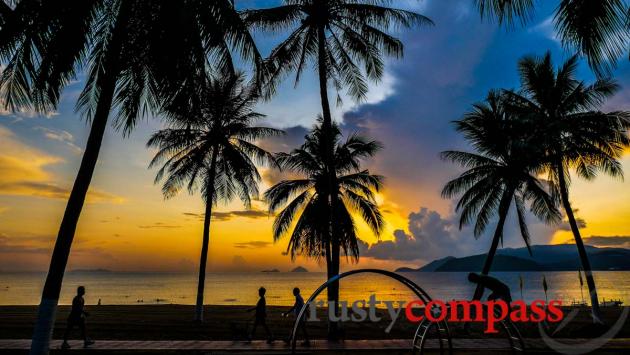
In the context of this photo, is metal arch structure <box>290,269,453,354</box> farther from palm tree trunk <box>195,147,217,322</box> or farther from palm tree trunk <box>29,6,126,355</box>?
palm tree trunk <box>195,147,217,322</box>

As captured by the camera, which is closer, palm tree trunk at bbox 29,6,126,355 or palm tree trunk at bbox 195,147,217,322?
palm tree trunk at bbox 29,6,126,355

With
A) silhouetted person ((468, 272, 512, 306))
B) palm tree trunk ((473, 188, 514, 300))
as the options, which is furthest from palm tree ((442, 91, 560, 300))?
silhouetted person ((468, 272, 512, 306))

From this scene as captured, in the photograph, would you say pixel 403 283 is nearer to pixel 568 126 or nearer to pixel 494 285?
pixel 494 285

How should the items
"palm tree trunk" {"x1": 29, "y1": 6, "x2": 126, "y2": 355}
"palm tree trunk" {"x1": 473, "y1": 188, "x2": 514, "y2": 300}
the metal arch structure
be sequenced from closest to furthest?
"palm tree trunk" {"x1": 29, "y1": 6, "x2": 126, "y2": 355}
the metal arch structure
"palm tree trunk" {"x1": 473, "y1": 188, "x2": 514, "y2": 300}

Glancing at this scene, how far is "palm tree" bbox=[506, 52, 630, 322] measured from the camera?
63.2ft

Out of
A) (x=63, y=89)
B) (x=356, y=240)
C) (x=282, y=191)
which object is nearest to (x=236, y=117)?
(x=282, y=191)

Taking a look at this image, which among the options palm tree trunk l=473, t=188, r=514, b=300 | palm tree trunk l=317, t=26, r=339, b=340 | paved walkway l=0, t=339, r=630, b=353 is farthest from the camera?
palm tree trunk l=473, t=188, r=514, b=300

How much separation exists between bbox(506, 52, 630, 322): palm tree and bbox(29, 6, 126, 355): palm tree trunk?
636 inches

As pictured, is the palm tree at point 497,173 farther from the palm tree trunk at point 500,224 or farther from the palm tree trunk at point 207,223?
the palm tree trunk at point 207,223

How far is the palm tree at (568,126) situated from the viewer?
19250mm

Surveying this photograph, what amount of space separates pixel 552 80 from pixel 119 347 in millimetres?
20696

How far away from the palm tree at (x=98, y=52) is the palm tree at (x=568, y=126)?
553 inches

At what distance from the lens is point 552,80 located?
20.9m

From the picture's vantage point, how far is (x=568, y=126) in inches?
753
